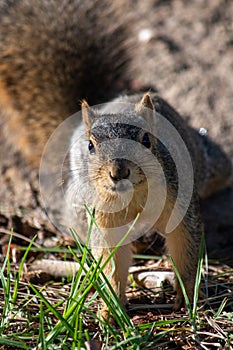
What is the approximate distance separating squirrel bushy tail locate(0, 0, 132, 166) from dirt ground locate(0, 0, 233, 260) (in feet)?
0.89

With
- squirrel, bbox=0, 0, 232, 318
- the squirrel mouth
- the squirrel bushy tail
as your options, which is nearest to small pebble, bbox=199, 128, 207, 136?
squirrel, bbox=0, 0, 232, 318

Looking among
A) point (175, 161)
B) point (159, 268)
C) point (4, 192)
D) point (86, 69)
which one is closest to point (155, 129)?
point (175, 161)

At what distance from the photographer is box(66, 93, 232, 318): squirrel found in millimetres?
2311

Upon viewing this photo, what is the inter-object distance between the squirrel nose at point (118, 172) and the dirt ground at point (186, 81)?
1396mm

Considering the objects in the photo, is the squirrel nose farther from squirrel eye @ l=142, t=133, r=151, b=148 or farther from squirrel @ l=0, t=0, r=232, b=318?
squirrel @ l=0, t=0, r=232, b=318

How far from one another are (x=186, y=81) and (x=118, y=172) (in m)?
2.67

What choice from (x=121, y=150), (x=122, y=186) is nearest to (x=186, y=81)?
(x=121, y=150)

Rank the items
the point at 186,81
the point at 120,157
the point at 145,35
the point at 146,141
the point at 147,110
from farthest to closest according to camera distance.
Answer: the point at 145,35 < the point at 186,81 < the point at 147,110 < the point at 146,141 < the point at 120,157

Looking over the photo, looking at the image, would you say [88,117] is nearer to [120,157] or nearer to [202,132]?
[120,157]

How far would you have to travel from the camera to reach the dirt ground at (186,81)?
3.76 m

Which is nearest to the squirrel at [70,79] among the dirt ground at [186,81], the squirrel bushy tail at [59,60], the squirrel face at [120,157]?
the squirrel bushy tail at [59,60]

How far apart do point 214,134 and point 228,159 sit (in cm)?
28

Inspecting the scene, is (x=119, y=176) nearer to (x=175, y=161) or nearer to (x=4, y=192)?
(x=175, y=161)

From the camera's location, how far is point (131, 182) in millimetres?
2242
